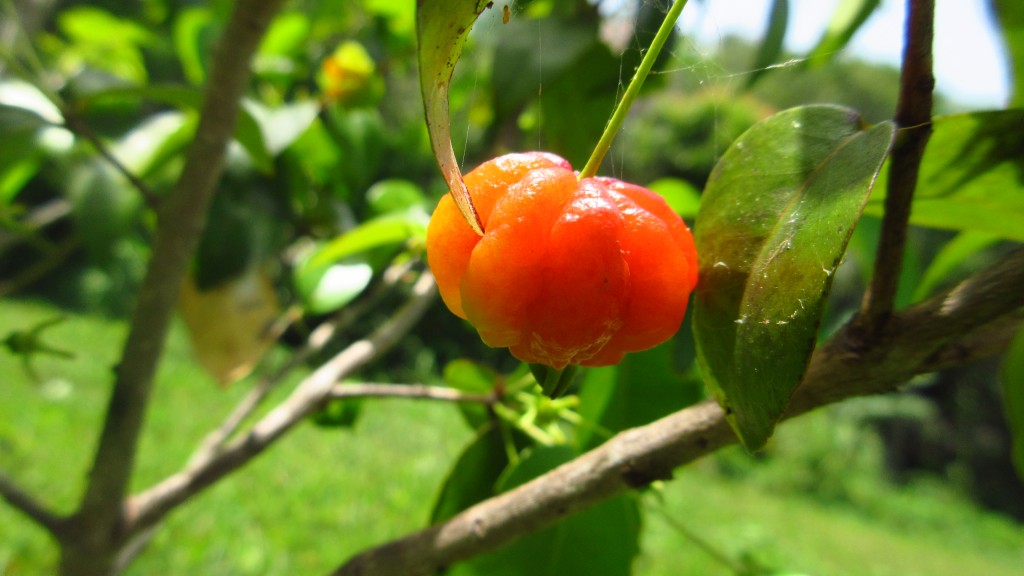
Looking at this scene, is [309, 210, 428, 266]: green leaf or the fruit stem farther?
[309, 210, 428, 266]: green leaf

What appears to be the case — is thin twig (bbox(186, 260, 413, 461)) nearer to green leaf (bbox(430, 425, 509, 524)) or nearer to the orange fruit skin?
green leaf (bbox(430, 425, 509, 524))

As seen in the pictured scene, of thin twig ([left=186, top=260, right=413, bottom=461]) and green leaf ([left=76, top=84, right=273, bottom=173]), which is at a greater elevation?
green leaf ([left=76, top=84, right=273, bottom=173])

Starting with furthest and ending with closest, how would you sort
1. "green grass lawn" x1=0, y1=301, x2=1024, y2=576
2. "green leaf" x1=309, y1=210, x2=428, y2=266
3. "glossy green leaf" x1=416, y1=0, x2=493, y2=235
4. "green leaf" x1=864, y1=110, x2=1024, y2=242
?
"green grass lawn" x1=0, y1=301, x2=1024, y2=576
"green leaf" x1=309, y1=210, x2=428, y2=266
"green leaf" x1=864, y1=110, x2=1024, y2=242
"glossy green leaf" x1=416, y1=0, x2=493, y2=235

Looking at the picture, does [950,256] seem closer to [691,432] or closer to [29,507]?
[691,432]

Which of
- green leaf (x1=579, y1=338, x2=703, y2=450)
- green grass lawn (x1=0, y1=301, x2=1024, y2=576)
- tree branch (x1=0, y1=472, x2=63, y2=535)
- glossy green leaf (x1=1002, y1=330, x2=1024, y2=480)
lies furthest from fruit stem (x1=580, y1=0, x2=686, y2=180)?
green grass lawn (x1=0, y1=301, x2=1024, y2=576)

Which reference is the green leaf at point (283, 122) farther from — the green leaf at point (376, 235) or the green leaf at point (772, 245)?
the green leaf at point (772, 245)

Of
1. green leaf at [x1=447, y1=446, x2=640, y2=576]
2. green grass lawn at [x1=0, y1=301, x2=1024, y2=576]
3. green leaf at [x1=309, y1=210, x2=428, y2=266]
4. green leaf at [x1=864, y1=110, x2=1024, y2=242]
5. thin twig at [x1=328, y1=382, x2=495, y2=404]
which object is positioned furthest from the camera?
green grass lawn at [x1=0, y1=301, x2=1024, y2=576]

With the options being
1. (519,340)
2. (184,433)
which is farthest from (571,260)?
(184,433)

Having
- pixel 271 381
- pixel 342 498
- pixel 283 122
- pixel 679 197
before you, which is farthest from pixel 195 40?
pixel 342 498
